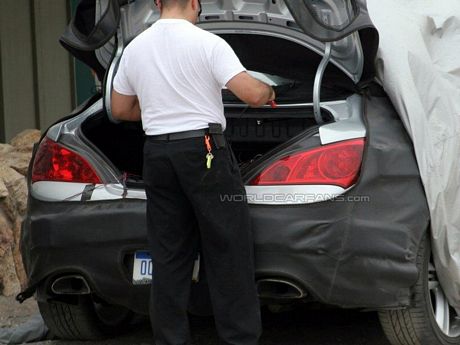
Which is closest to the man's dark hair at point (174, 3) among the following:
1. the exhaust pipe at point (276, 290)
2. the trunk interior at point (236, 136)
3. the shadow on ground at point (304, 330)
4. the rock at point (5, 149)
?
the trunk interior at point (236, 136)

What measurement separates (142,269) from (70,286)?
0.46m

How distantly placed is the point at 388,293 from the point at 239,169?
0.85 m

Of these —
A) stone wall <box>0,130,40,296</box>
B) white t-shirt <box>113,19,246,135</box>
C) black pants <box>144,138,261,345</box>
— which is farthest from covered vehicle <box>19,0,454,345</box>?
stone wall <box>0,130,40,296</box>

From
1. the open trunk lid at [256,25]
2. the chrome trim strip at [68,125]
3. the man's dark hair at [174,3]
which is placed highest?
the man's dark hair at [174,3]

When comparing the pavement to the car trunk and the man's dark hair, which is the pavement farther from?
the man's dark hair

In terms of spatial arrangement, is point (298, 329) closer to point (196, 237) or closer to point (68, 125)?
point (196, 237)

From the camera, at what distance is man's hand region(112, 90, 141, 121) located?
5.04 metres

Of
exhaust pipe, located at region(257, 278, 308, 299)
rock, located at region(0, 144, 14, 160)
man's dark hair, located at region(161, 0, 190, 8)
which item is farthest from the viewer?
rock, located at region(0, 144, 14, 160)

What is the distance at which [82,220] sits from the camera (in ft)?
16.5

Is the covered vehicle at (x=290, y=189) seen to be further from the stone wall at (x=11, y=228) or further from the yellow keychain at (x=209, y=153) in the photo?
the stone wall at (x=11, y=228)

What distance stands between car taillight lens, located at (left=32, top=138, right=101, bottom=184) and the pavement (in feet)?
3.62

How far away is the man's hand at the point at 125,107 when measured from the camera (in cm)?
504

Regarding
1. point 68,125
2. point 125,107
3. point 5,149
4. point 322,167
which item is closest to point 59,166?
point 68,125

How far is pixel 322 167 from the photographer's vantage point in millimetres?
4812
